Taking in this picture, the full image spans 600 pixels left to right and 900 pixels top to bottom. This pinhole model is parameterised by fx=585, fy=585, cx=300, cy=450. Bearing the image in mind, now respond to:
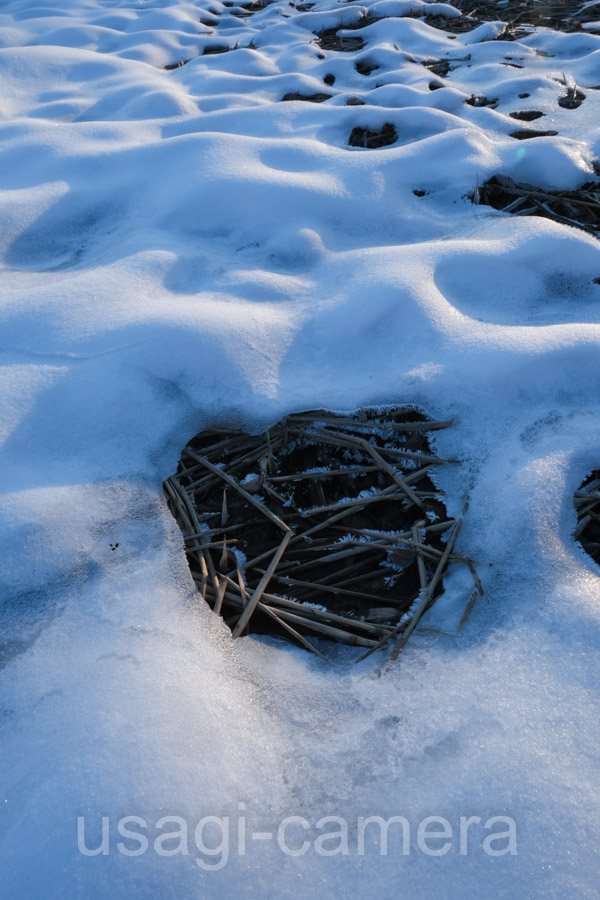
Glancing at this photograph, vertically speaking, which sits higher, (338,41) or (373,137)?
(338,41)

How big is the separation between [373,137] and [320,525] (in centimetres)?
237

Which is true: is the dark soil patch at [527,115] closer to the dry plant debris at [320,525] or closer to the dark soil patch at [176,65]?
the dark soil patch at [176,65]

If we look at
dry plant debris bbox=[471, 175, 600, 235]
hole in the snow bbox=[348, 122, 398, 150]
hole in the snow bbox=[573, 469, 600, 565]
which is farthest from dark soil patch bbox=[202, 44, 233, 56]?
hole in the snow bbox=[573, 469, 600, 565]

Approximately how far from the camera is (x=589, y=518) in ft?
4.30

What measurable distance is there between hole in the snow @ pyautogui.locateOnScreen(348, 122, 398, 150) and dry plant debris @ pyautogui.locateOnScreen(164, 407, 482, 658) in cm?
192

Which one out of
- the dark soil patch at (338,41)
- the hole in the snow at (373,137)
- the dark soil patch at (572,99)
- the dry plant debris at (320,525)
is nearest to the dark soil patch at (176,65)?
the dark soil patch at (338,41)

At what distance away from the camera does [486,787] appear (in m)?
0.90

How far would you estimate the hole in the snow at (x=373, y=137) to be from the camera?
2879mm

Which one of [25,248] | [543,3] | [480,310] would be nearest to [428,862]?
[480,310]

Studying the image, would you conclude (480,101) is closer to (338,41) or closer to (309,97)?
(309,97)

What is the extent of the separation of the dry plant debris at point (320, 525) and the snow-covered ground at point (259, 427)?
0.18 feet

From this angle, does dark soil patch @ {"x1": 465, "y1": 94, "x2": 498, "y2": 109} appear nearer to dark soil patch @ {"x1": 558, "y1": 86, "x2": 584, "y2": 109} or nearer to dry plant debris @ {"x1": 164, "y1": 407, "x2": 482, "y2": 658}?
dark soil patch @ {"x1": 558, "y1": 86, "x2": 584, "y2": 109}

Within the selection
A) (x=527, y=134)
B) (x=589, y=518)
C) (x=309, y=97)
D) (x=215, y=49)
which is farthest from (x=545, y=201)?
(x=215, y=49)

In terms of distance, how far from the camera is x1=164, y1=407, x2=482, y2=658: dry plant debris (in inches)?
47.7
